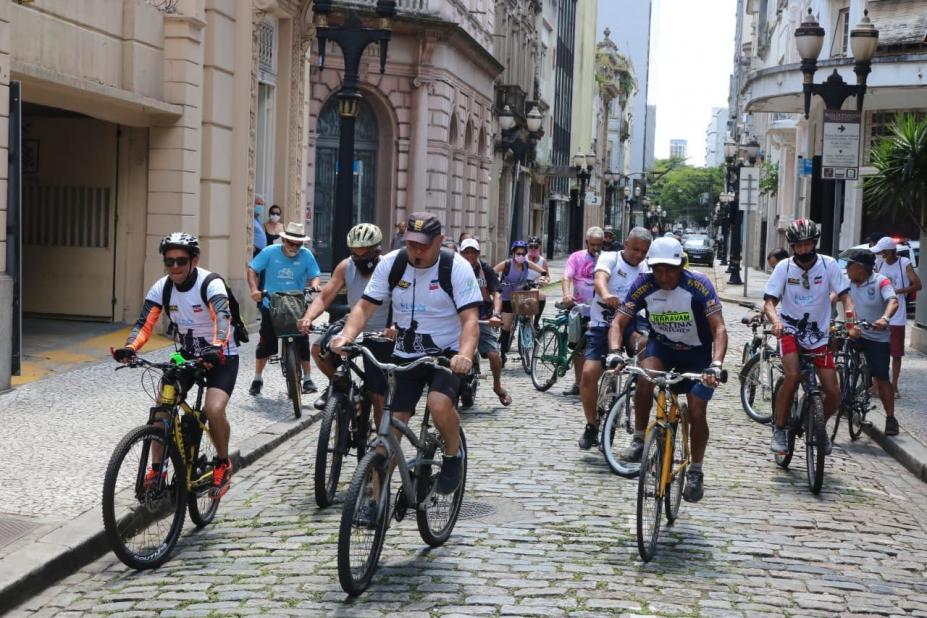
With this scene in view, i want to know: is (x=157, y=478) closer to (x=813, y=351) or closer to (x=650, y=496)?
(x=650, y=496)

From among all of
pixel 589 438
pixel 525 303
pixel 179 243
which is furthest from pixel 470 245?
pixel 179 243

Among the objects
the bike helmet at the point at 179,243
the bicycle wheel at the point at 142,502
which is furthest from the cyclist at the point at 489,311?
the bicycle wheel at the point at 142,502

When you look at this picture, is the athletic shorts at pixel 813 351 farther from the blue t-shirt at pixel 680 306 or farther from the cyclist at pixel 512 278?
the cyclist at pixel 512 278

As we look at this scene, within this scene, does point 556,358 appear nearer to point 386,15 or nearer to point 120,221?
point 386,15

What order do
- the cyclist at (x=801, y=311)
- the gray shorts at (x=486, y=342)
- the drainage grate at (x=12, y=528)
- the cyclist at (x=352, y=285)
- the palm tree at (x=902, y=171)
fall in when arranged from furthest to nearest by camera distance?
the palm tree at (x=902, y=171)
the gray shorts at (x=486, y=342)
the cyclist at (x=801, y=311)
the cyclist at (x=352, y=285)
the drainage grate at (x=12, y=528)

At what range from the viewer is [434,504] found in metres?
7.36

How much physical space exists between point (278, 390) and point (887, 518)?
6.69 meters

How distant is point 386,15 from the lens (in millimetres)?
16578

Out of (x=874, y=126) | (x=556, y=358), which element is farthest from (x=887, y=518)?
(x=874, y=126)

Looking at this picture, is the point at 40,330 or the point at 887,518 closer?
the point at 887,518

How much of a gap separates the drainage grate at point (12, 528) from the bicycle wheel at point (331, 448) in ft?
5.51

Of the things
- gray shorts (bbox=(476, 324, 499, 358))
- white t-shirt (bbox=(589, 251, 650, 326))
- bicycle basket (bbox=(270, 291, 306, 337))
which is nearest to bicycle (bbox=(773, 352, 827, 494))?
white t-shirt (bbox=(589, 251, 650, 326))

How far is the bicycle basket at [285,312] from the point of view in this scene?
39.5 ft

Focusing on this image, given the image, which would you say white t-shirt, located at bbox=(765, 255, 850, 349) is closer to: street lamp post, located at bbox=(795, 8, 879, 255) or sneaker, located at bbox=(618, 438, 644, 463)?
sneaker, located at bbox=(618, 438, 644, 463)
